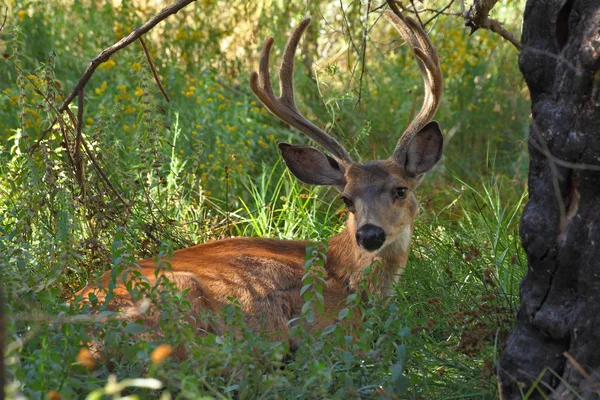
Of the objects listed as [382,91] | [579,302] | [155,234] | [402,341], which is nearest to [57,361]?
[402,341]

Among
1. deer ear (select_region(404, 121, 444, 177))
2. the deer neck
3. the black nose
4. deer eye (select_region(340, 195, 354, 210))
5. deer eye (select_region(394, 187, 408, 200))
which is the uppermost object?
deer ear (select_region(404, 121, 444, 177))

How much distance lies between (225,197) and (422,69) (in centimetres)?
219

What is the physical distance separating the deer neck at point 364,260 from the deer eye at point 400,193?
19 centimetres

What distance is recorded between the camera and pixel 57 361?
10.9 feet

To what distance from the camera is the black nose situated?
216 inches

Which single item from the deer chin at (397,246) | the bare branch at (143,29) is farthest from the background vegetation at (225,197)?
the bare branch at (143,29)

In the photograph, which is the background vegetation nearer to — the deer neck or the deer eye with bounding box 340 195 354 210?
the deer neck

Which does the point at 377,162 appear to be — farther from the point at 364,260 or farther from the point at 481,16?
the point at 481,16

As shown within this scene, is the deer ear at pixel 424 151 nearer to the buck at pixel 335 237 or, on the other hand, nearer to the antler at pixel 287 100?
the buck at pixel 335 237

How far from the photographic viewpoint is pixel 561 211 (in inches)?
142

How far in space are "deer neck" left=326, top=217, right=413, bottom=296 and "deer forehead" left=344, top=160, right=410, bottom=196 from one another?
0.80 ft

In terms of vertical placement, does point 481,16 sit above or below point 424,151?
above

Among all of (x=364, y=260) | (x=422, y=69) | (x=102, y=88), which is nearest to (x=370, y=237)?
(x=364, y=260)

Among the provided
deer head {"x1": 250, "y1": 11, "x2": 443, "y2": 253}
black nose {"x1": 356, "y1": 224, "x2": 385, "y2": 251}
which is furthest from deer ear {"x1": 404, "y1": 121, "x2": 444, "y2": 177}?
black nose {"x1": 356, "y1": 224, "x2": 385, "y2": 251}
